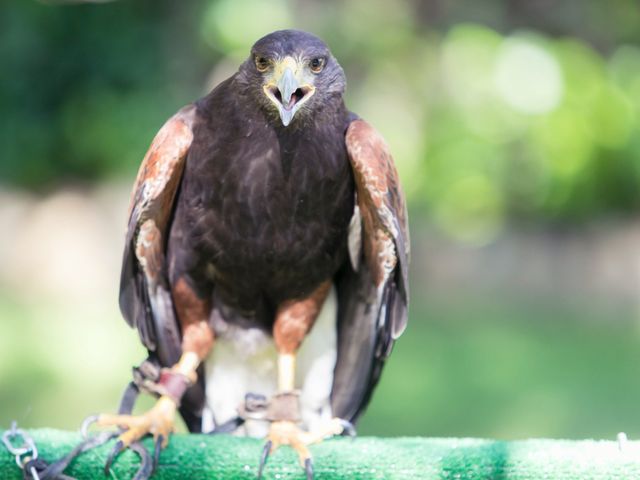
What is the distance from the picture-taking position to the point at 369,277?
11.3 ft

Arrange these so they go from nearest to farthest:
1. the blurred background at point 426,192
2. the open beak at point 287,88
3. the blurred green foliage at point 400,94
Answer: the open beak at point 287,88 < the blurred background at point 426,192 < the blurred green foliage at point 400,94

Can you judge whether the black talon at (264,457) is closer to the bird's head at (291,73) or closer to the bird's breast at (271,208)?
the bird's breast at (271,208)

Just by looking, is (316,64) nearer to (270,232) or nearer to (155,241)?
(270,232)

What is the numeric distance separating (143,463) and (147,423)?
33 cm

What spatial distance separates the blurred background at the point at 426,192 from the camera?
6477 mm

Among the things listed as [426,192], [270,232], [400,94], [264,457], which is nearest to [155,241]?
[270,232]

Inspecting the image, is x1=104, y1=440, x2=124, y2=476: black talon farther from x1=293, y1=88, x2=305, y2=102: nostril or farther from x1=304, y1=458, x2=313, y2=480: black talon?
x1=293, y1=88, x2=305, y2=102: nostril

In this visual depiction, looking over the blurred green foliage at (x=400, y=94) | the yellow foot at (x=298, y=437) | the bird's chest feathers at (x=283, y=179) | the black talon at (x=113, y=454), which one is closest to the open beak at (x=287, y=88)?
the bird's chest feathers at (x=283, y=179)

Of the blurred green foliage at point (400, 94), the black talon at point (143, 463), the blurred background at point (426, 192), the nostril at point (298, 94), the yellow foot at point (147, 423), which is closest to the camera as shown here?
the black talon at point (143, 463)

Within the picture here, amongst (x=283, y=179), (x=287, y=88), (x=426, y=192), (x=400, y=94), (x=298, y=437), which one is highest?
(x=400, y=94)

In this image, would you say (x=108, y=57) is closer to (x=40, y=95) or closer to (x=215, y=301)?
(x=40, y=95)

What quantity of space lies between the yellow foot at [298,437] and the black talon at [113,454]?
36 centimetres

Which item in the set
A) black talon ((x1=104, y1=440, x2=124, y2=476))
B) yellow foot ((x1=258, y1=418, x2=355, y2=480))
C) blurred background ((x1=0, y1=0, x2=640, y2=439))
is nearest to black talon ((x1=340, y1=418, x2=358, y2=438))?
yellow foot ((x1=258, y1=418, x2=355, y2=480))

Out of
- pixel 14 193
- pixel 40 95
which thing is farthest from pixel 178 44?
pixel 14 193
